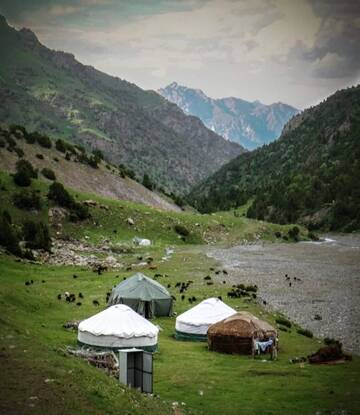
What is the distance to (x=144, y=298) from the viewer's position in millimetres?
42594

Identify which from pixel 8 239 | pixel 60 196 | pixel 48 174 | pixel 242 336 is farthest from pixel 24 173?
pixel 242 336

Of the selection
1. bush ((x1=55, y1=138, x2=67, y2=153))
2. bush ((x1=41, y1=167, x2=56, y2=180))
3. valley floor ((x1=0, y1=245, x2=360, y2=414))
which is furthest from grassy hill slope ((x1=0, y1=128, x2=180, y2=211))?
valley floor ((x1=0, y1=245, x2=360, y2=414))

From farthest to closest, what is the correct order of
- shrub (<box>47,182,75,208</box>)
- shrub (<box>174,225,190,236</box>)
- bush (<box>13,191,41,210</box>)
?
1. shrub (<box>174,225,190,236</box>)
2. shrub (<box>47,182,75,208</box>)
3. bush (<box>13,191,41,210</box>)

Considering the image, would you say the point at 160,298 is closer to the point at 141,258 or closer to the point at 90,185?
the point at 141,258

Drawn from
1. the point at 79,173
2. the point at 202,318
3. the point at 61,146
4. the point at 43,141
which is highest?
the point at 43,141

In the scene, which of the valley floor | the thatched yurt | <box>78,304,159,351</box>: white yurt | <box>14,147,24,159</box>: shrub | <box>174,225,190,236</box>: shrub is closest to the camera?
the valley floor

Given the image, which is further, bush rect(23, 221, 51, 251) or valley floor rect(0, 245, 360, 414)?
bush rect(23, 221, 51, 251)

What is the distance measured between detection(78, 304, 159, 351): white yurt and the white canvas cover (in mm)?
4455

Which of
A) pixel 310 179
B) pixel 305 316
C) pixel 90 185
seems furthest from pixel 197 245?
pixel 310 179

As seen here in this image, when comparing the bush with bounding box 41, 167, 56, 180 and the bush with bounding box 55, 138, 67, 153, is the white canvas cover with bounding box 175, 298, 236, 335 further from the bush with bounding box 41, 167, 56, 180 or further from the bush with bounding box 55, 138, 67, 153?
the bush with bounding box 55, 138, 67, 153

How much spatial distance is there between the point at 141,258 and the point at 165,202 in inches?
2079

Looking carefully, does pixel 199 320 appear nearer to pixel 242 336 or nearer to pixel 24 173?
pixel 242 336

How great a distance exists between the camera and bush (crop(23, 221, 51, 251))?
235ft

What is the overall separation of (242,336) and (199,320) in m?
4.17
